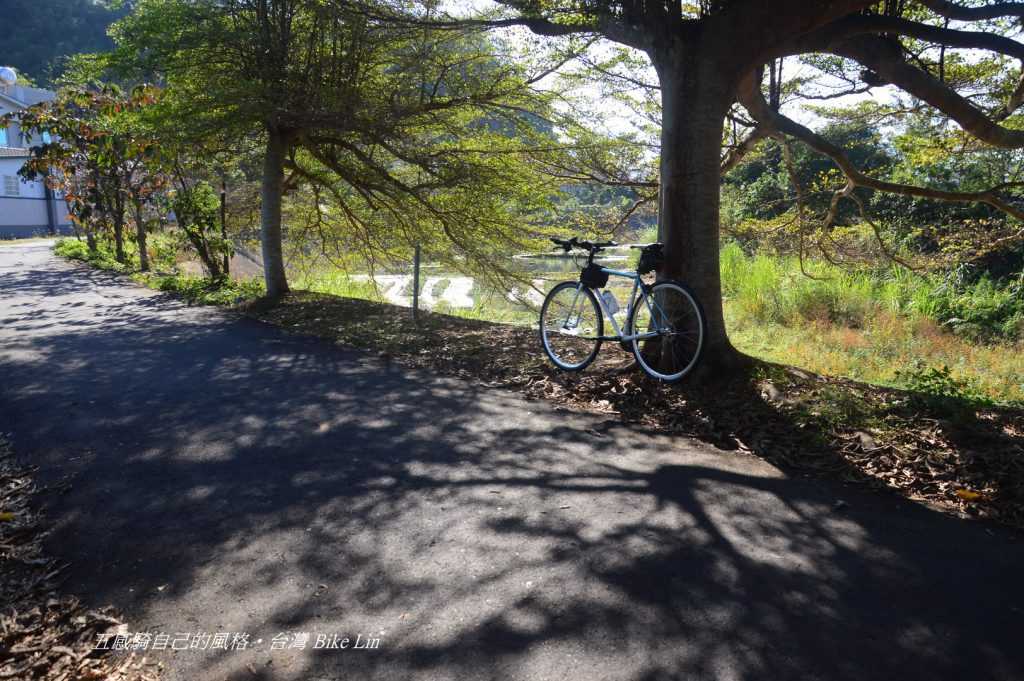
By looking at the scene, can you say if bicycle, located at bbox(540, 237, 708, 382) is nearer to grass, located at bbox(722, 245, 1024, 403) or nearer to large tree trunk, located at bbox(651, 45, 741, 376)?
large tree trunk, located at bbox(651, 45, 741, 376)

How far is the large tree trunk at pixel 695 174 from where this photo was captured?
5.95 meters

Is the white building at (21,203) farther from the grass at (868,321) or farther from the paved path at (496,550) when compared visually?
the paved path at (496,550)

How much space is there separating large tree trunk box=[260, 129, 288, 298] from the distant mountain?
56314mm

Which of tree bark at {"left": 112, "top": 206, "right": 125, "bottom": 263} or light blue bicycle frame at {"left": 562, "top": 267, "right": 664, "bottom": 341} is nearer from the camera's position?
light blue bicycle frame at {"left": 562, "top": 267, "right": 664, "bottom": 341}

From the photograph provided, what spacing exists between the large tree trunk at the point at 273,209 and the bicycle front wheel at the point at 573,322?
269 inches

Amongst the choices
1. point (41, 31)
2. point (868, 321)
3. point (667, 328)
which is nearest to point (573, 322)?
point (667, 328)

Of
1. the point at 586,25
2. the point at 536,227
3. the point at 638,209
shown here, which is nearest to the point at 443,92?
the point at 536,227

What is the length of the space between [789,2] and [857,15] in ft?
2.66

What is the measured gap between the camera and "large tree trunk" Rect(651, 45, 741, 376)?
5953mm

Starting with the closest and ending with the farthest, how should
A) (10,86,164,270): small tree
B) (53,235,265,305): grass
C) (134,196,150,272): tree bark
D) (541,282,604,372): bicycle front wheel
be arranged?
(541,282,604,372): bicycle front wheel → (53,235,265,305): grass → (10,86,164,270): small tree → (134,196,150,272): tree bark

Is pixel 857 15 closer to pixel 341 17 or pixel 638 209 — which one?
pixel 638 209

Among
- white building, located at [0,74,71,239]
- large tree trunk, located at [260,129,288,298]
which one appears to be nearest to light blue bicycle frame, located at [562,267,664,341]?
large tree trunk, located at [260,129,288,298]

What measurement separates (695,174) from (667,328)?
1.36 meters

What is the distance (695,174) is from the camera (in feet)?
19.9
